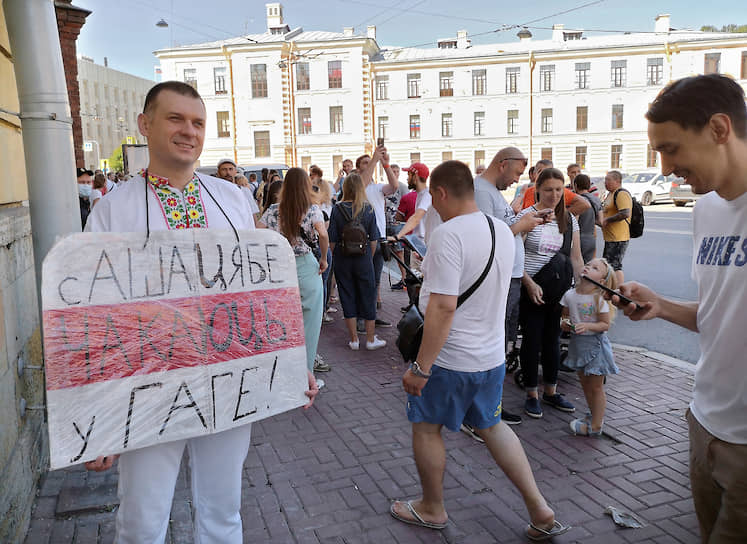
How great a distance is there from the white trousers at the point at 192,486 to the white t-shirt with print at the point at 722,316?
1657 mm

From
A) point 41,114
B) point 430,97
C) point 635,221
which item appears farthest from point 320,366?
point 430,97

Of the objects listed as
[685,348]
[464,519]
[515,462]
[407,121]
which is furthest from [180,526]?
[407,121]

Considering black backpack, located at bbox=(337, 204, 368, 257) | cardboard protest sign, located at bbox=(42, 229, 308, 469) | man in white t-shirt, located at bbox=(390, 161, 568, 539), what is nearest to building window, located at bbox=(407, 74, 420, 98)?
black backpack, located at bbox=(337, 204, 368, 257)

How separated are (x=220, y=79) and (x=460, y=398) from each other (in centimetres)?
4950

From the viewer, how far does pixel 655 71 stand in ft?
153

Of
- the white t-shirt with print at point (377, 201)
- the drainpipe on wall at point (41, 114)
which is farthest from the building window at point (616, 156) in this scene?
the drainpipe on wall at point (41, 114)

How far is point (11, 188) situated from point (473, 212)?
2.78 m

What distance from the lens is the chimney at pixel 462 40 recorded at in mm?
50469

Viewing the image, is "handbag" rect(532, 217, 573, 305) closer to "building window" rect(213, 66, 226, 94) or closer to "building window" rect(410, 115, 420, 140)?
"building window" rect(410, 115, 420, 140)

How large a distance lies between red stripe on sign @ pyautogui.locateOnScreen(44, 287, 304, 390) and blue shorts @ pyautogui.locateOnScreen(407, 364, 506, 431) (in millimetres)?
1050

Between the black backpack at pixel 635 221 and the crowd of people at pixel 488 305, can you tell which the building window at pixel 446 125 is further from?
the crowd of people at pixel 488 305

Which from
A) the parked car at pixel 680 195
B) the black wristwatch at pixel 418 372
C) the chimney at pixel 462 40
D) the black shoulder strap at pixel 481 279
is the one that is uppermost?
the chimney at pixel 462 40

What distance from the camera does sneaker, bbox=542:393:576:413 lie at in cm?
481

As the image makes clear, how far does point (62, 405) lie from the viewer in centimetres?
183
